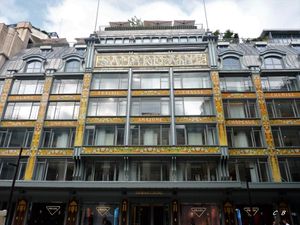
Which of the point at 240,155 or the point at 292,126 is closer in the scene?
the point at 240,155

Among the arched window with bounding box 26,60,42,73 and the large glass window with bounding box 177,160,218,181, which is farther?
the arched window with bounding box 26,60,42,73

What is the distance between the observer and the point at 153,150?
24750 millimetres

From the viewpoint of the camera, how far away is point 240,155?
25234 mm

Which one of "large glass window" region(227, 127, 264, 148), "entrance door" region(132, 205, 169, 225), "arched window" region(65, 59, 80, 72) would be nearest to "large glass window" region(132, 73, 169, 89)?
"arched window" region(65, 59, 80, 72)

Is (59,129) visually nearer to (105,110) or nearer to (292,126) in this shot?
(105,110)

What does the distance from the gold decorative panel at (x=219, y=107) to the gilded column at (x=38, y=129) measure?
19.4 m

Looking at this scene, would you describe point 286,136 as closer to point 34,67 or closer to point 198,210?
point 198,210

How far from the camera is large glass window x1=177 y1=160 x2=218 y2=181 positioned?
2441 centimetres

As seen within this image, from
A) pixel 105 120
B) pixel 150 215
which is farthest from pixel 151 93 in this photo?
pixel 150 215

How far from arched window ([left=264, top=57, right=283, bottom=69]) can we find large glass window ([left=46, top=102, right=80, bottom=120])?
2398 centimetres

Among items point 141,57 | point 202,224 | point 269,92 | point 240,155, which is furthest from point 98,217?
point 269,92

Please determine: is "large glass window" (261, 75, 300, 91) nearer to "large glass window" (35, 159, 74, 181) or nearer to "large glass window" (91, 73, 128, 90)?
"large glass window" (91, 73, 128, 90)

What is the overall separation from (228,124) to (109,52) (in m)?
17.1

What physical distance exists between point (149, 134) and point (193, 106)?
5.93m
